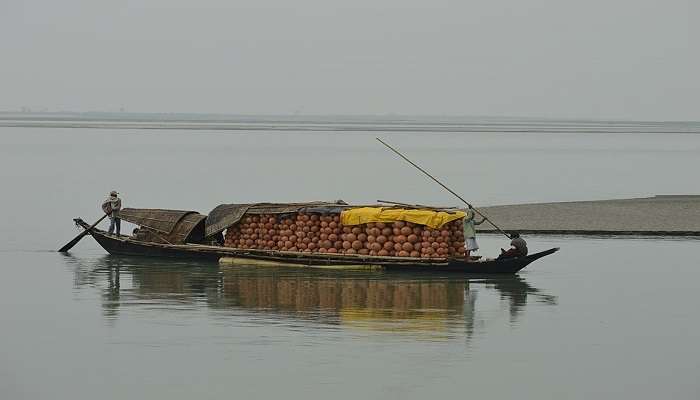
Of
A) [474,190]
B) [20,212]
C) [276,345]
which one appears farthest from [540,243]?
[474,190]

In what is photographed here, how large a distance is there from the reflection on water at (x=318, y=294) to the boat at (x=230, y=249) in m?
0.23

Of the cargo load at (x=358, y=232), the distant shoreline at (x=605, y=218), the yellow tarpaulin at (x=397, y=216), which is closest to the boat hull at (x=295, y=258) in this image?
the cargo load at (x=358, y=232)

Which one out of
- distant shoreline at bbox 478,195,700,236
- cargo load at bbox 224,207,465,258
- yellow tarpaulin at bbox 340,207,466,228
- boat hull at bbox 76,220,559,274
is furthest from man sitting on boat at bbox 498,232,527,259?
distant shoreline at bbox 478,195,700,236

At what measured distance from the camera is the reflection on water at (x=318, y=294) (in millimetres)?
21812

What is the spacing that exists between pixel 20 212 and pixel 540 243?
2026 cm

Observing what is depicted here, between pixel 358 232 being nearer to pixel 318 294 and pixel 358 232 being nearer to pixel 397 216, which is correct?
pixel 397 216

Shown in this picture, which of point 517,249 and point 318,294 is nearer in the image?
point 318,294

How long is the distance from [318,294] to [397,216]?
7.77 ft

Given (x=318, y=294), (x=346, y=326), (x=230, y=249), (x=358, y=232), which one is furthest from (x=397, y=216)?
(x=346, y=326)

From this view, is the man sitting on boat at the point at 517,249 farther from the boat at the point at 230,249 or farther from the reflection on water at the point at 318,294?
the reflection on water at the point at 318,294

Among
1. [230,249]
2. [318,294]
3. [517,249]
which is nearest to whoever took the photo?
[318,294]

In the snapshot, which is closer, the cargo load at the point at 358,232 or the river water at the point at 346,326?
the river water at the point at 346,326

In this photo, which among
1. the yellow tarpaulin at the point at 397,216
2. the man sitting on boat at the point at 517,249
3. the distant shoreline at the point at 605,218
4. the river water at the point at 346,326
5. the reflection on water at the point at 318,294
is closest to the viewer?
the river water at the point at 346,326

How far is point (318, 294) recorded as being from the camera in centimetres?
2422
